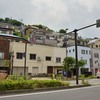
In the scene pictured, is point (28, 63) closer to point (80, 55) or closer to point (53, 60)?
point (53, 60)

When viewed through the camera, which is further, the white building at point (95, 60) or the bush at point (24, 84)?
the white building at point (95, 60)

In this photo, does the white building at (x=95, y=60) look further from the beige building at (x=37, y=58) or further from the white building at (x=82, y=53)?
the beige building at (x=37, y=58)

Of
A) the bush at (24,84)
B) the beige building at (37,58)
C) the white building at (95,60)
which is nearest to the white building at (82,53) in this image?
the white building at (95,60)

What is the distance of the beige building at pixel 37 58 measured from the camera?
45500 mm

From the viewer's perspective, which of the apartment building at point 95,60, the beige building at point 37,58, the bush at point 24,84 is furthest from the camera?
the apartment building at point 95,60

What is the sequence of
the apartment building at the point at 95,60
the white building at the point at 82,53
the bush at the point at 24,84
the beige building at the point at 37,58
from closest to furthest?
the bush at the point at 24,84 → the beige building at the point at 37,58 → the white building at the point at 82,53 → the apartment building at the point at 95,60

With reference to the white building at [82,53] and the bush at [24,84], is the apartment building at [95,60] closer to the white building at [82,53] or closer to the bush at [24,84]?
the white building at [82,53]

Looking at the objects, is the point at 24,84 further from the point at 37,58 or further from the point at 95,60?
the point at 95,60

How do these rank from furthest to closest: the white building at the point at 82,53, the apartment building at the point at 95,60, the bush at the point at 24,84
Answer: the apartment building at the point at 95,60, the white building at the point at 82,53, the bush at the point at 24,84

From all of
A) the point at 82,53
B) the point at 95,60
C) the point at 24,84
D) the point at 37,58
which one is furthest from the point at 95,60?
the point at 24,84

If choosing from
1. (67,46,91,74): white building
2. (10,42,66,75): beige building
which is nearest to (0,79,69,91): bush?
(10,42,66,75): beige building

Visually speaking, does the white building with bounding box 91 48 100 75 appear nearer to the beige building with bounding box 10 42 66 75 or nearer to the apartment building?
the apartment building

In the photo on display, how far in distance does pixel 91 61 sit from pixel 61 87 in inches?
1873

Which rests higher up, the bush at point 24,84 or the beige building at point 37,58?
the beige building at point 37,58
